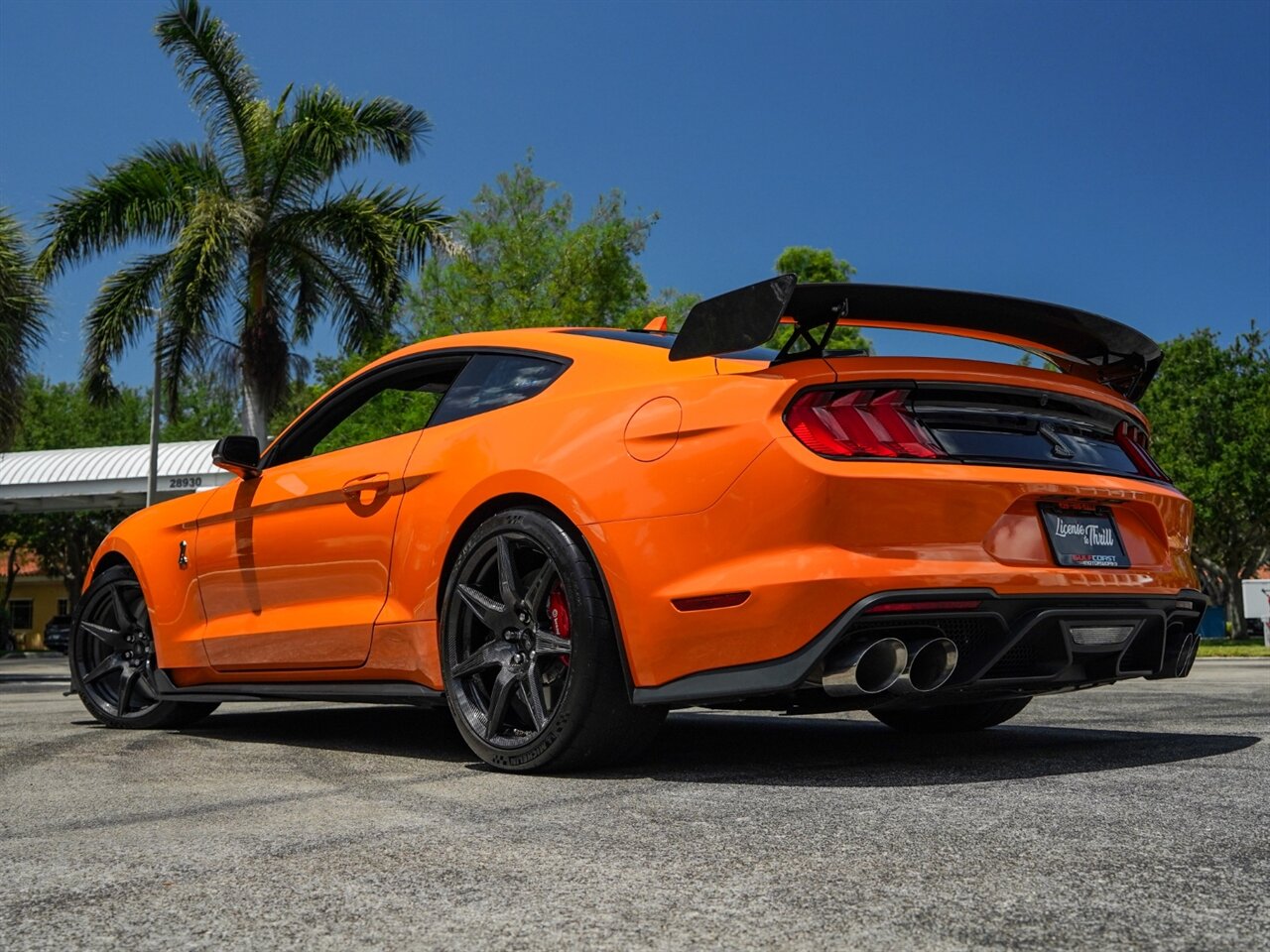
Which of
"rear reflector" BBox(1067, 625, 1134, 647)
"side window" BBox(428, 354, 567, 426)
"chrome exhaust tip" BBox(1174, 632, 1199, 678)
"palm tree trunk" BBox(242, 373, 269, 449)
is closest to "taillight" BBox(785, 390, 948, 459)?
"rear reflector" BBox(1067, 625, 1134, 647)

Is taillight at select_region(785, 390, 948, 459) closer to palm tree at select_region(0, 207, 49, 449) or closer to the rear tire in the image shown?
the rear tire

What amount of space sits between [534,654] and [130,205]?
754 inches

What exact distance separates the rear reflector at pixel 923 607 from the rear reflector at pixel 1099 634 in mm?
369

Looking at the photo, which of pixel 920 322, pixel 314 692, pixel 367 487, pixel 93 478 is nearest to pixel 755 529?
pixel 920 322

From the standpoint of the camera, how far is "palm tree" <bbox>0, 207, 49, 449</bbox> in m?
17.5

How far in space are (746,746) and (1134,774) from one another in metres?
1.47

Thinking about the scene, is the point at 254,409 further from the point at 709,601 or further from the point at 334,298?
the point at 709,601

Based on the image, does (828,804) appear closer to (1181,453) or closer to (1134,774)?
(1134,774)

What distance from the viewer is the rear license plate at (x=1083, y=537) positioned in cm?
382

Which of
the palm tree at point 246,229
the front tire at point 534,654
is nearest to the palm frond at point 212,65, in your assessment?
the palm tree at point 246,229

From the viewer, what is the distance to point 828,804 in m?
3.29

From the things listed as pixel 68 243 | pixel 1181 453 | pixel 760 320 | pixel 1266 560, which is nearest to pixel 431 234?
pixel 68 243

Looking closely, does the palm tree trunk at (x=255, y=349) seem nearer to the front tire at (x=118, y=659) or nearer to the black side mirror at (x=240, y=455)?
the front tire at (x=118, y=659)

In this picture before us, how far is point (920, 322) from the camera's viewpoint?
406cm
